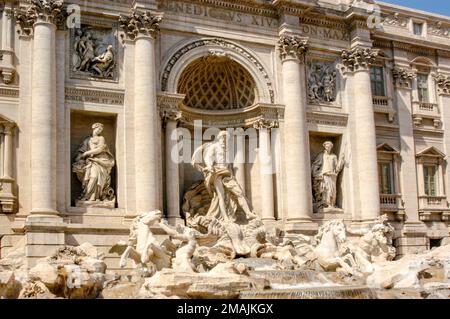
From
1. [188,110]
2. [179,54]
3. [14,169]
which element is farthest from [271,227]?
[14,169]

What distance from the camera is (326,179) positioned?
87.9ft

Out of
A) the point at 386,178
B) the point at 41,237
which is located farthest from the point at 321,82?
the point at 41,237

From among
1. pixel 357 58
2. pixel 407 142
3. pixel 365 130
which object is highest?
pixel 357 58

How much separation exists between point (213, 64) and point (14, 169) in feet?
29.1

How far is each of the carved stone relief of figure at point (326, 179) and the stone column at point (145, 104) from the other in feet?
24.1

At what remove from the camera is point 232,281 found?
17.4 metres

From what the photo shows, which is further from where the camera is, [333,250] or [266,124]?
[266,124]

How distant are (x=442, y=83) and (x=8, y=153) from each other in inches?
813

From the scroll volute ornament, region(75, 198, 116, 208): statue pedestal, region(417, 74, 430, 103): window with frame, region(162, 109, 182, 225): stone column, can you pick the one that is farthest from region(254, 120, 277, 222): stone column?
region(417, 74, 430, 103): window with frame

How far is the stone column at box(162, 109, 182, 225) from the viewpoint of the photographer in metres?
23.5

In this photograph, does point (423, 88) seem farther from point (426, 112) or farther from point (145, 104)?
point (145, 104)

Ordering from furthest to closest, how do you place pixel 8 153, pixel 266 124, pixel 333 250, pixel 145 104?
1. pixel 266 124
2. pixel 145 104
3. pixel 333 250
4. pixel 8 153

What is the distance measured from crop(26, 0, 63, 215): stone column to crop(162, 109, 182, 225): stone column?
4.16 metres
